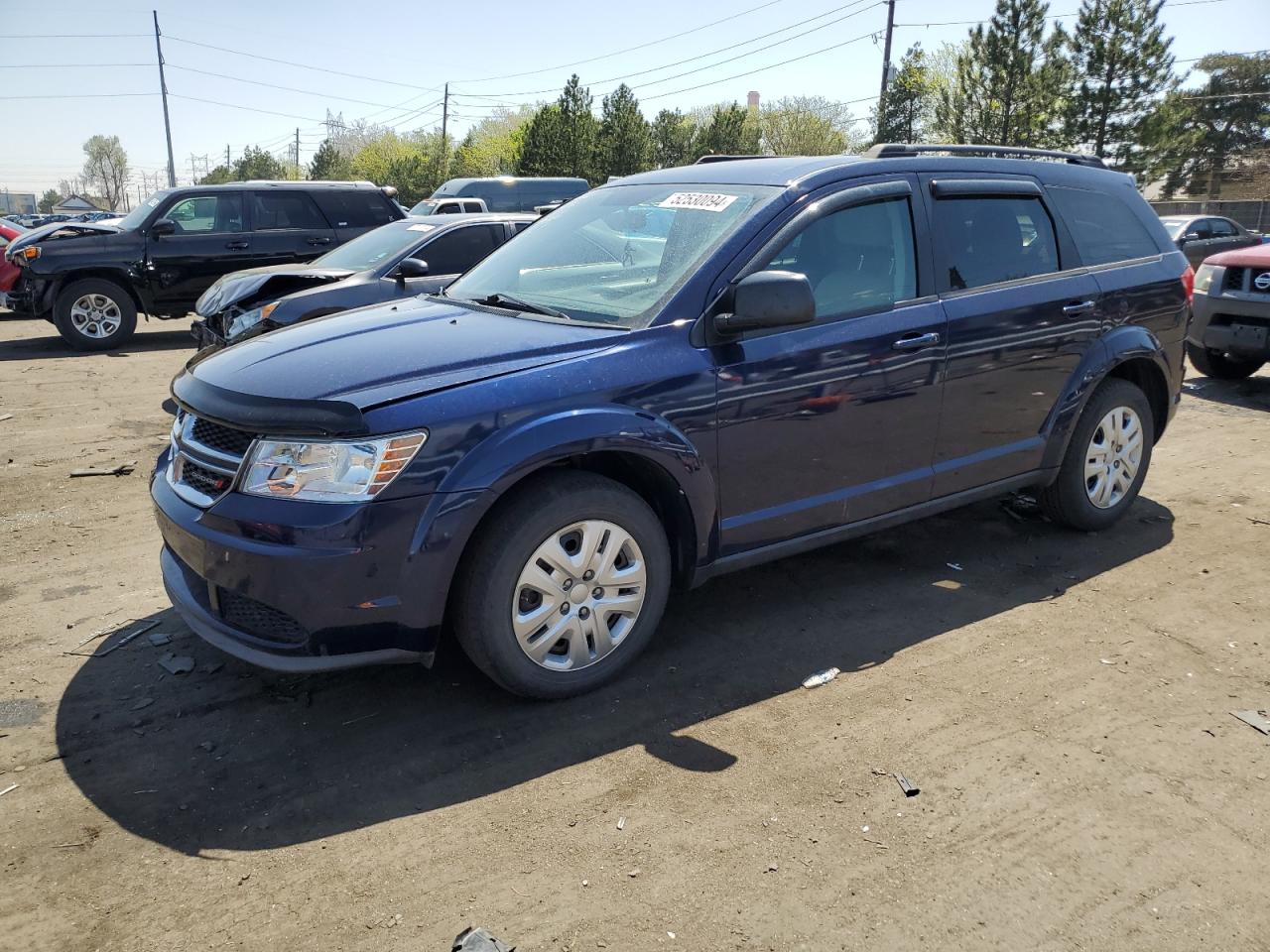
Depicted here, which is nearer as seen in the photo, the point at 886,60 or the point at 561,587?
the point at 561,587

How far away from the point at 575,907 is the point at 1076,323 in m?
3.76

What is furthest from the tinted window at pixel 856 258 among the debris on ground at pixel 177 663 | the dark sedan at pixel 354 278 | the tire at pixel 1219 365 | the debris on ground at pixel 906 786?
the tire at pixel 1219 365

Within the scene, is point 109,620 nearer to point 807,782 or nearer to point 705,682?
point 705,682

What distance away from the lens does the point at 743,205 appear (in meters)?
3.90

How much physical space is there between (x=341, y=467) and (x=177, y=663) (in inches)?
55.3

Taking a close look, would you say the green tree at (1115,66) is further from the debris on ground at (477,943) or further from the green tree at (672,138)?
the debris on ground at (477,943)

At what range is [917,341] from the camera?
4.12m

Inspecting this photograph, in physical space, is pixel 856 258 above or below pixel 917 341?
above

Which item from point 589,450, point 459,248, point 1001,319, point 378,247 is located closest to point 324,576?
point 589,450

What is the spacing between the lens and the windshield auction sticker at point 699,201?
3.98 metres

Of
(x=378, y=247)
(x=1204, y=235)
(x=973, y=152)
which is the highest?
(x=973, y=152)

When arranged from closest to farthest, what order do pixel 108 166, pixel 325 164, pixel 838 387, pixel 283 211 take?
1. pixel 838 387
2. pixel 283 211
3. pixel 325 164
4. pixel 108 166

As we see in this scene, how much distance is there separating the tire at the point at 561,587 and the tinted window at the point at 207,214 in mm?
10793

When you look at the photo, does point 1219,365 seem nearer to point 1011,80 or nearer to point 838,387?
point 838,387
